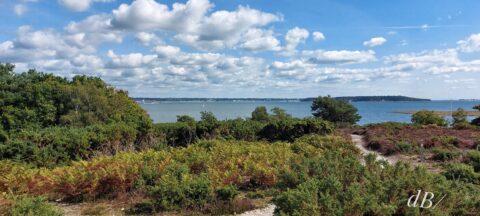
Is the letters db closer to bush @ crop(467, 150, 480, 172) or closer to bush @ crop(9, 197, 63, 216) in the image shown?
bush @ crop(9, 197, 63, 216)

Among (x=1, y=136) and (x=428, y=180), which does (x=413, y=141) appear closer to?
(x=428, y=180)

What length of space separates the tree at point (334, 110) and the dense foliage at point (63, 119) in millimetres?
22429

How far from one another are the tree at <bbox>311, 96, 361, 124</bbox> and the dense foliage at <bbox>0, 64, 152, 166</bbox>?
2243 cm

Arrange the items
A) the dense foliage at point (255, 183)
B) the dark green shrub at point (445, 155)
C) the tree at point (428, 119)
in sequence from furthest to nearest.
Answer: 1. the tree at point (428, 119)
2. the dark green shrub at point (445, 155)
3. the dense foliage at point (255, 183)

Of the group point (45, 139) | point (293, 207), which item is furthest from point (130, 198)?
point (45, 139)

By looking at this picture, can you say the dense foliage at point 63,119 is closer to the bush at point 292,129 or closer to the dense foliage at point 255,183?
the dense foliage at point 255,183

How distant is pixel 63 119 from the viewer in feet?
74.8

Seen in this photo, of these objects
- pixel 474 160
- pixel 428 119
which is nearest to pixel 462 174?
pixel 474 160

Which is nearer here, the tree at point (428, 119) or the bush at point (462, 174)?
the bush at point (462, 174)

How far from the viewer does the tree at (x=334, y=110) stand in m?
42.2

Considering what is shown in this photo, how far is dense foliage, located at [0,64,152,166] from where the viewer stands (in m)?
13.1

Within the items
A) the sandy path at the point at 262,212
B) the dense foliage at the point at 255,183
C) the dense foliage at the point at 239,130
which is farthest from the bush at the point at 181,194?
the dense foliage at the point at 239,130

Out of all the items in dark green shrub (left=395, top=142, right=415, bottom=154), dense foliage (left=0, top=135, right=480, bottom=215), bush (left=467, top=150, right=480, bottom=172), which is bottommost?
dark green shrub (left=395, top=142, right=415, bottom=154)

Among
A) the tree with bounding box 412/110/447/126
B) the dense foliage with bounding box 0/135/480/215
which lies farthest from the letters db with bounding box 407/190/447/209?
the tree with bounding box 412/110/447/126
